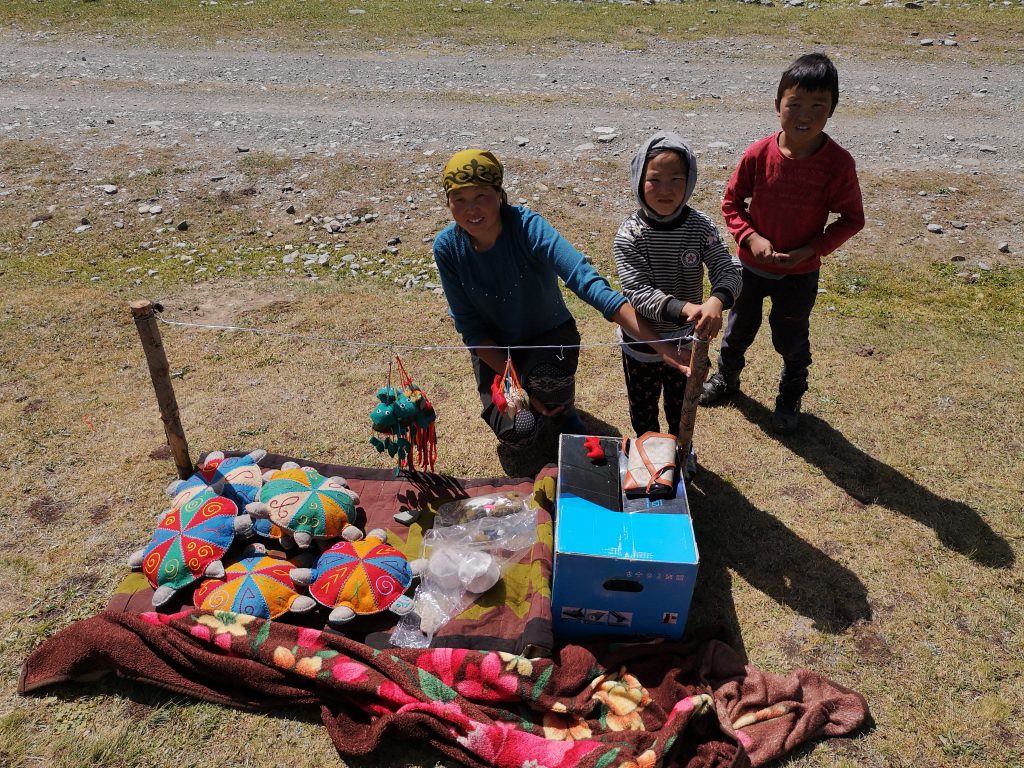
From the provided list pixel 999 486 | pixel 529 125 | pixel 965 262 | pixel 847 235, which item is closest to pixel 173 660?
pixel 847 235

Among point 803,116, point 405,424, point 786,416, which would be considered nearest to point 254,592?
point 405,424

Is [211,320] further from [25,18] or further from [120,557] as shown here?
[25,18]

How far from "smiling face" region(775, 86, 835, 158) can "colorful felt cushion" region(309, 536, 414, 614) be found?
282 centimetres

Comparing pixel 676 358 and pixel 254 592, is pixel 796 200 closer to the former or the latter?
pixel 676 358

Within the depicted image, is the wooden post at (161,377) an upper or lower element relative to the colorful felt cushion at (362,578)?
upper

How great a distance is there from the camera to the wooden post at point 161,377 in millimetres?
3389

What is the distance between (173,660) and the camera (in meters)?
2.95

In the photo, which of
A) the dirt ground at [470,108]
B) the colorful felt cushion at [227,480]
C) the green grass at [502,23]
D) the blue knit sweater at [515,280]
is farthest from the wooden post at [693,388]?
the green grass at [502,23]

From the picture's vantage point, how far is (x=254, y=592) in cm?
310

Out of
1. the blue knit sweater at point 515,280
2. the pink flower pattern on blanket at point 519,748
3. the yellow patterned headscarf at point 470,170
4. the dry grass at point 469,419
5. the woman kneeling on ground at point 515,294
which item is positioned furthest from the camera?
the blue knit sweater at point 515,280

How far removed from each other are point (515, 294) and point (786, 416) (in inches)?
75.4

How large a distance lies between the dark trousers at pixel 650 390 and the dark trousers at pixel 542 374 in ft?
1.15

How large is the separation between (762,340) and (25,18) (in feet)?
53.8

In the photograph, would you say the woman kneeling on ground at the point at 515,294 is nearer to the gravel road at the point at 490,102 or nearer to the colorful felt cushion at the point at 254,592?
the colorful felt cushion at the point at 254,592
